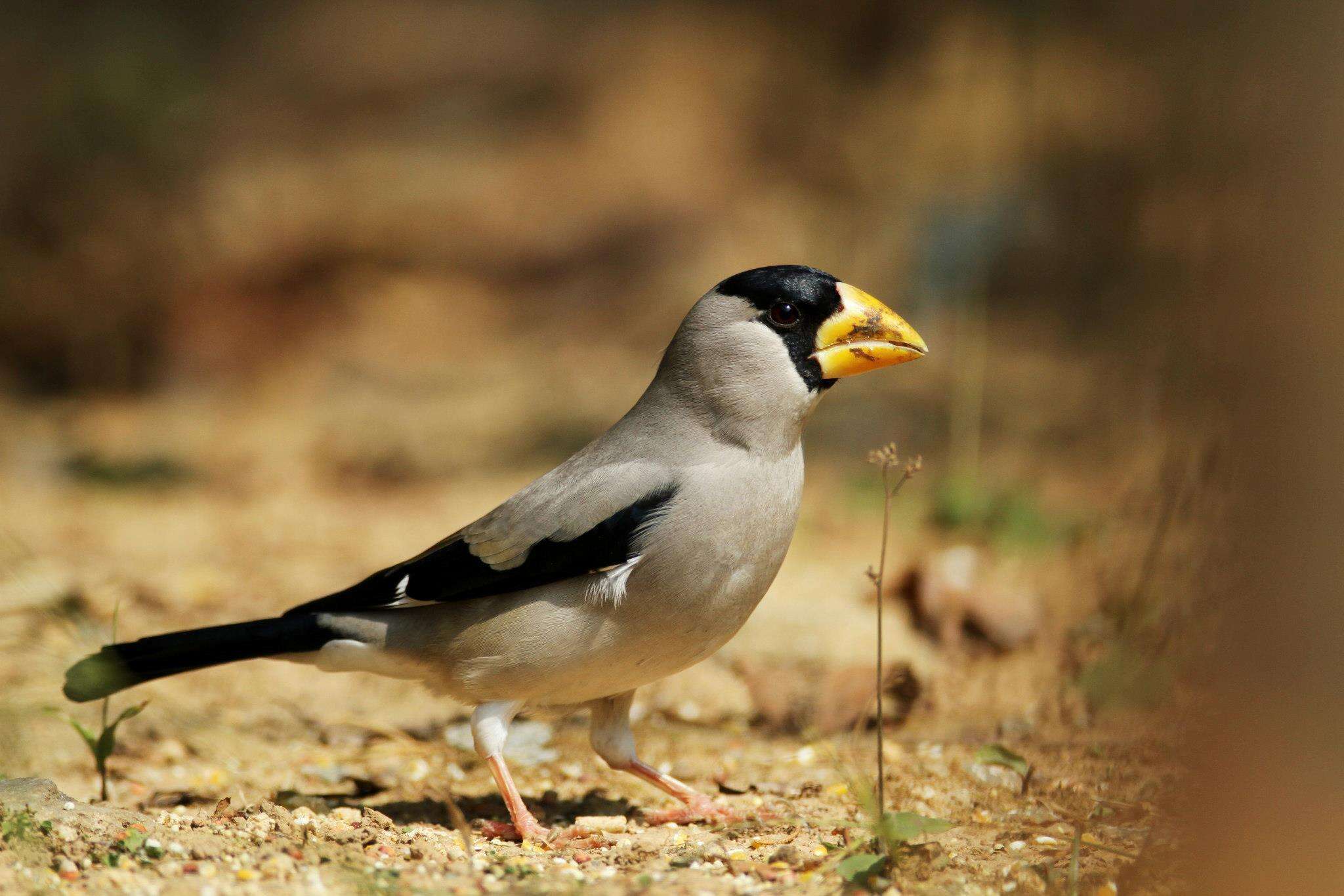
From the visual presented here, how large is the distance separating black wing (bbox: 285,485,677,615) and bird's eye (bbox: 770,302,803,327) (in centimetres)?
61

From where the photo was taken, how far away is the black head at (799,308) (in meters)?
3.59

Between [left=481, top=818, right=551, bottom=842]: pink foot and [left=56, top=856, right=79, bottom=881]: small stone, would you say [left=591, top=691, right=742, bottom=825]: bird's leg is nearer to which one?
[left=481, top=818, right=551, bottom=842]: pink foot

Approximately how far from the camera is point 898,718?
14.8 ft

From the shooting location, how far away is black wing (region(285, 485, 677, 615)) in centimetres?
338

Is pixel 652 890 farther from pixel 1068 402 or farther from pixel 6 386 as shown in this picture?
pixel 6 386

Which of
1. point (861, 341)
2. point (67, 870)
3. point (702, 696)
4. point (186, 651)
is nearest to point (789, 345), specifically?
point (861, 341)

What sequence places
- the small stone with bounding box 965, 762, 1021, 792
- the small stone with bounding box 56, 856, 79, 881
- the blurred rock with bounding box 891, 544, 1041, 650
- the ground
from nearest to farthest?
the small stone with bounding box 56, 856, 79, 881 → the ground → the small stone with bounding box 965, 762, 1021, 792 → the blurred rock with bounding box 891, 544, 1041, 650

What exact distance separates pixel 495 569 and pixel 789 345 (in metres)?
1.10

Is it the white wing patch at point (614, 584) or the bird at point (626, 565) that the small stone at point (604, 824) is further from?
the white wing patch at point (614, 584)

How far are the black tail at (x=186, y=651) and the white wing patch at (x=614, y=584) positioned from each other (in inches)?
36.4

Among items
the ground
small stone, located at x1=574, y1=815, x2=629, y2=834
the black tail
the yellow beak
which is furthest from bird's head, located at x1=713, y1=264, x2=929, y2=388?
the black tail

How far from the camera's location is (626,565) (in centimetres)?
336

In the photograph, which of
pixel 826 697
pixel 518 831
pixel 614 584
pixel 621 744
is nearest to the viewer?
pixel 614 584

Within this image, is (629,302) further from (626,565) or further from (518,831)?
(518,831)
